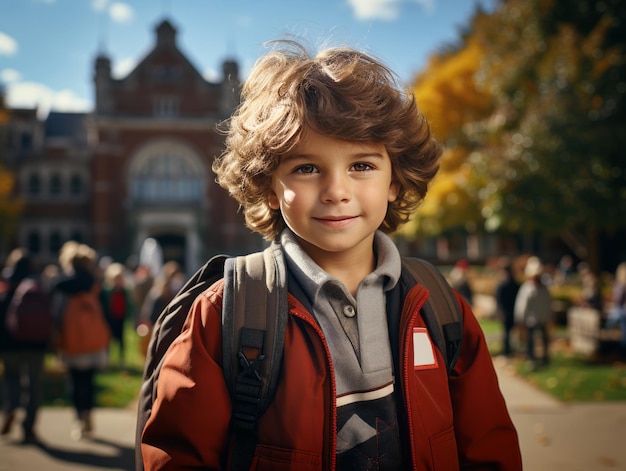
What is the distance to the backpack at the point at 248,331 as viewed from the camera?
1560 mm

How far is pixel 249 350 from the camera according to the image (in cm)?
158

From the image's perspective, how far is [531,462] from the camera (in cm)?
483

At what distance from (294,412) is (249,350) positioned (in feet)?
0.67

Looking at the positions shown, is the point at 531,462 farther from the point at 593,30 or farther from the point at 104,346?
the point at 593,30

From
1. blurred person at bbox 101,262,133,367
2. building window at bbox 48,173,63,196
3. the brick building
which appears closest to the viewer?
blurred person at bbox 101,262,133,367

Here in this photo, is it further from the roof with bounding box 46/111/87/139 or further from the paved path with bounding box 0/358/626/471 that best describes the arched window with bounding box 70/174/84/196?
the paved path with bounding box 0/358/626/471

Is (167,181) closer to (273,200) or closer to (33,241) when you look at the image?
(33,241)

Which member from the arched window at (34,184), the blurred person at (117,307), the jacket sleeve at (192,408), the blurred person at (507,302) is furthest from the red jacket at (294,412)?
the arched window at (34,184)

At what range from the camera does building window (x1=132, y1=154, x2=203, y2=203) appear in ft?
106

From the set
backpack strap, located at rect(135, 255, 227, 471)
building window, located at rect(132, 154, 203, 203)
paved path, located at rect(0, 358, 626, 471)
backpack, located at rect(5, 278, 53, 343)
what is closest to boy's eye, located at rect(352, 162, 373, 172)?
backpack strap, located at rect(135, 255, 227, 471)

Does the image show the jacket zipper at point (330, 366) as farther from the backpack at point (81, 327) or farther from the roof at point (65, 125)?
the roof at point (65, 125)

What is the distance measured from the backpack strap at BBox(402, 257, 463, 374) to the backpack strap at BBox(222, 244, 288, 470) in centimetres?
49

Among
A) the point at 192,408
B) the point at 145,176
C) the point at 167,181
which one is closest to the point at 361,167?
the point at 192,408

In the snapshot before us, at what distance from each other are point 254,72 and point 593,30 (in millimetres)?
11376
